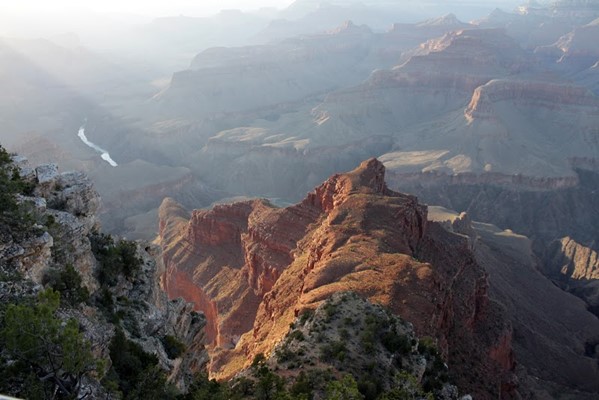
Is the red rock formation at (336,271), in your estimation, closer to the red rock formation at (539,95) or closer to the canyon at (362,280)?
the canyon at (362,280)

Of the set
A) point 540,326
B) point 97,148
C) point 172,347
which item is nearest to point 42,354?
point 172,347

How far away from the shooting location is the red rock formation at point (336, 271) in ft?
104

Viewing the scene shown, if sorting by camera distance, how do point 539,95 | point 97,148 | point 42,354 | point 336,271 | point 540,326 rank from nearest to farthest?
1. point 42,354
2. point 336,271
3. point 540,326
4. point 539,95
5. point 97,148

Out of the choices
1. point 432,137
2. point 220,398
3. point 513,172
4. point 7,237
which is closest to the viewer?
point 7,237

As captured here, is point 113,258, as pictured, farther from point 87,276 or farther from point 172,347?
point 172,347

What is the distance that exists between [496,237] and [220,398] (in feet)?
267

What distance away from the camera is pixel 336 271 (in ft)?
114

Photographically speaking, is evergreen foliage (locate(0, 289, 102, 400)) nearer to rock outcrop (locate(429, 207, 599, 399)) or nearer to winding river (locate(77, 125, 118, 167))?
rock outcrop (locate(429, 207, 599, 399))

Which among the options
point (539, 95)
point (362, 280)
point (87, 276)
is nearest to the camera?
point (87, 276)

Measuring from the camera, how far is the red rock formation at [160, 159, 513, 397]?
104 ft

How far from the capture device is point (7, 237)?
56.0 ft

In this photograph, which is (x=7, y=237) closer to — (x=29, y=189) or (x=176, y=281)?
(x=29, y=189)

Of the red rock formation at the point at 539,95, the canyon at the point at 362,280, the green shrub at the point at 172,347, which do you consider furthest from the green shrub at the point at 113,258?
the red rock formation at the point at 539,95

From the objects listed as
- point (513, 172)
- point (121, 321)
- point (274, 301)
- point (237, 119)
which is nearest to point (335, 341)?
point (121, 321)
